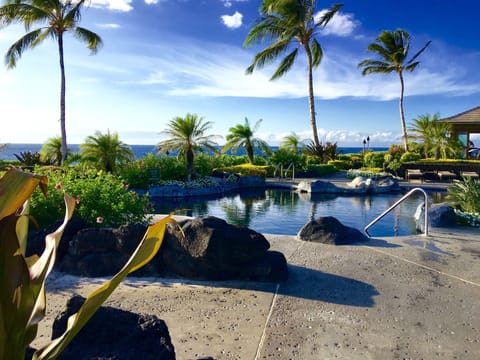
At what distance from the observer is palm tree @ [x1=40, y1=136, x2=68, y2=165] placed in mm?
21859

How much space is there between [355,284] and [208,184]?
12475mm

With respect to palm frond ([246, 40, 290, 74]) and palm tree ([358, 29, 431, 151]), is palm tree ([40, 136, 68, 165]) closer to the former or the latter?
palm frond ([246, 40, 290, 74])

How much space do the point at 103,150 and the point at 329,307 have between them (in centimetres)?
1436

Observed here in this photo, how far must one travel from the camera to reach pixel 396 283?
427 cm

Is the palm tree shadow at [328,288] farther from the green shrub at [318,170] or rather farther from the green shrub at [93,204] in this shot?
the green shrub at [318,170]

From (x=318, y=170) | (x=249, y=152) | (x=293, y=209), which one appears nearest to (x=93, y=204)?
(x=293, y=209)

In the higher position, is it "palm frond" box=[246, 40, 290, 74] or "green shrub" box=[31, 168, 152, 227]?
"palm frond" box=[246, 40, 290, 74]

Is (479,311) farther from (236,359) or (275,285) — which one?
(236,359)

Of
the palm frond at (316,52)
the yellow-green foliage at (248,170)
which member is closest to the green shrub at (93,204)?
the yellow-green foliage at (248,170)

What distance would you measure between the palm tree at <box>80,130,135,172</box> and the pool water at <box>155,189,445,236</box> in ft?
12.5

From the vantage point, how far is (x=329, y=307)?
12.0 ft

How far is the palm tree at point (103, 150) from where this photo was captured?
1590cm

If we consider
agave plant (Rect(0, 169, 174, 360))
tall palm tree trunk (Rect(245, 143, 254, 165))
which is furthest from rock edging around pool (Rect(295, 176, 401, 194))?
agave plant (Rect(0, 169, 174, 360))

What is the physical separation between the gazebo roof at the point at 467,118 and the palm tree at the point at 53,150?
2505 centimetres
